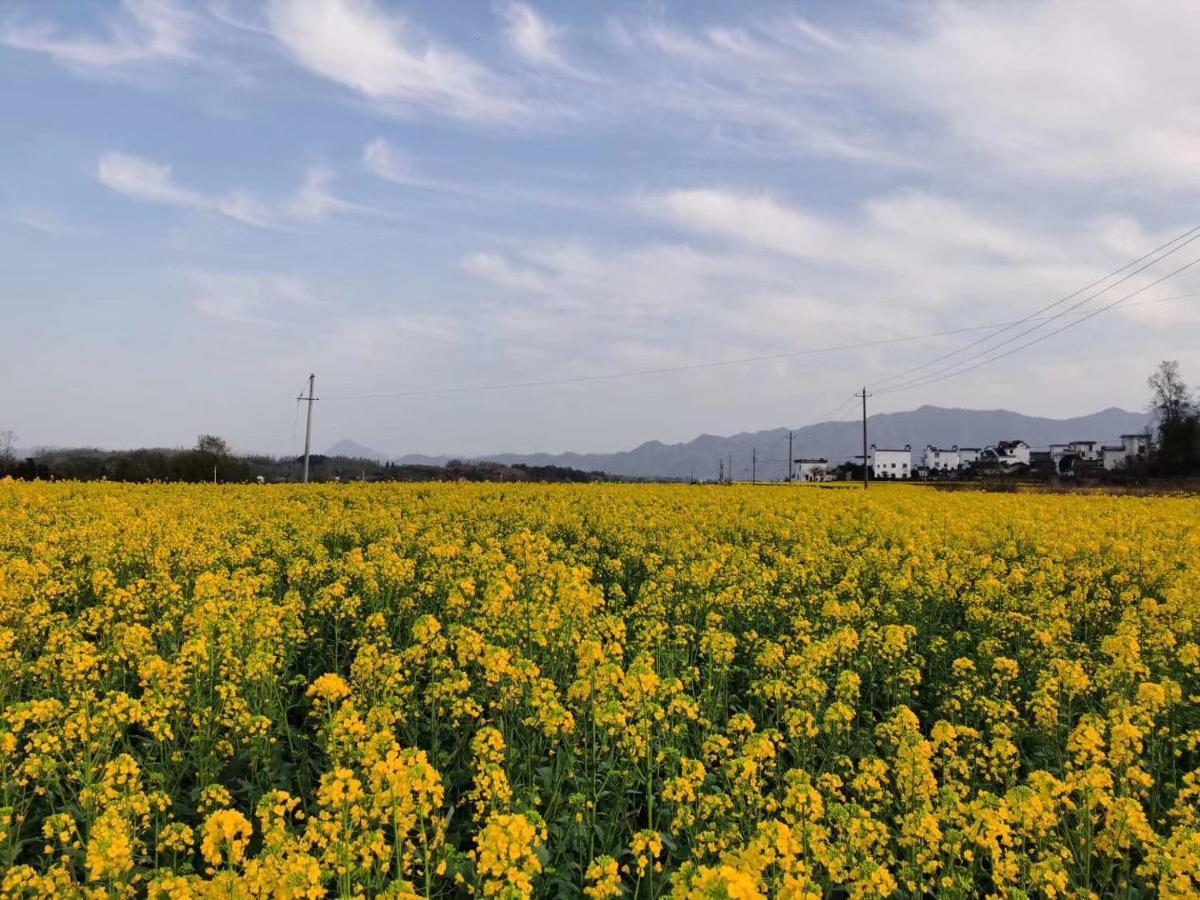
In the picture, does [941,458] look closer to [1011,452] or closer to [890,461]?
[890,461]

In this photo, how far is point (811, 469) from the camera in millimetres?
162500

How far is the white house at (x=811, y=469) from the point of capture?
145500 millimetres

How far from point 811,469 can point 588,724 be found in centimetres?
16364

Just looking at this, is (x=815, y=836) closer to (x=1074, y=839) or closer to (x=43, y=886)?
(x=1074, y=839)

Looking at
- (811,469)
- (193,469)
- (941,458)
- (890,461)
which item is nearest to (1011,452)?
(941,458)

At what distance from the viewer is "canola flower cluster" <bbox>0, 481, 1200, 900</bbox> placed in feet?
11.8

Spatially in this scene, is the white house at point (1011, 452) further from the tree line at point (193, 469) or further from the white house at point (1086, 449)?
the tree line at point (193, 469)

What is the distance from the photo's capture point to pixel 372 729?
480cm

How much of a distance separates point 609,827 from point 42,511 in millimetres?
20013

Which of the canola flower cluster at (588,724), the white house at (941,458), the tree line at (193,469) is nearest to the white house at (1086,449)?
the white house at (941,458)

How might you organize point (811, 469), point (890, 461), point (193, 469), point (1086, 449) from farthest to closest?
point (890, 461)
point (811, 469)
point (1086, 449)
point (193, 469)

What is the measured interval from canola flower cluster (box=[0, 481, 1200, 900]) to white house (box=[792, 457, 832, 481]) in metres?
134

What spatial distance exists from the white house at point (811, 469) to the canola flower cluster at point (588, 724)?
440 feet

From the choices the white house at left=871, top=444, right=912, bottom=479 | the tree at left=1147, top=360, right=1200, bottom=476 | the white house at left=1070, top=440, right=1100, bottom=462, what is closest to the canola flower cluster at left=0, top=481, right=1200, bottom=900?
the tree at left=1147, top=360, right=1200, bottom=476
